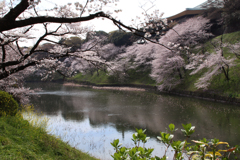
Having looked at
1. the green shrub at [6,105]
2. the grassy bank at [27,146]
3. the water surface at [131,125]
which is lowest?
the water surface at [131,125]

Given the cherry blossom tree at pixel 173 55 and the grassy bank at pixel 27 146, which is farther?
the cherry blossom tree at pixel 173 55

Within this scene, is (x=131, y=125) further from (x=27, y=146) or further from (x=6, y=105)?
(x=27, y=146)

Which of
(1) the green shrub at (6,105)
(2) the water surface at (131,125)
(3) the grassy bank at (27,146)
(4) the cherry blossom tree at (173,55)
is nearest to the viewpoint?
(3) the grassy bank at (27,146)

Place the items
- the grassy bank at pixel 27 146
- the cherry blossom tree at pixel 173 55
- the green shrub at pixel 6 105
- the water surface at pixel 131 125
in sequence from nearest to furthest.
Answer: the grassy bank at pixel 27 146 < the green shrub at pixel 6 105 < the water surface at pixel 131 125 < the cherry blossom tree at pixel 173 55

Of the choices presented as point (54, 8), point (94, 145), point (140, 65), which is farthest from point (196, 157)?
point (140, 65)

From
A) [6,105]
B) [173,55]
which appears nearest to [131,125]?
[6,105]

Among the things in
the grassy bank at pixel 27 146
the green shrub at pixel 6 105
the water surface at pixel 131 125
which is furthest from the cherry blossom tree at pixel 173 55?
the grassy bank at pixel 27 146

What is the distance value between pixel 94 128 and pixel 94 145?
6.24 ft

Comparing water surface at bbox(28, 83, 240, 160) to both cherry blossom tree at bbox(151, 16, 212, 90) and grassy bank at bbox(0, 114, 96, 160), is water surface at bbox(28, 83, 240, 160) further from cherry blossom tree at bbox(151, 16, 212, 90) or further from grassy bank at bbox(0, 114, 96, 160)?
cherry blossom tree at bbox(151, 16, 212, 90)

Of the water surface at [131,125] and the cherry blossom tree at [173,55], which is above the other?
the cherry blossom tree at [173,55]

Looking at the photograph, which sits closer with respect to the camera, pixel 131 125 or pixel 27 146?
pixel 27 146

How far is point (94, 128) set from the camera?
8.00 meters

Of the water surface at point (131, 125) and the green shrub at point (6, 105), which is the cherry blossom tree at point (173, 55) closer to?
the water surface at point (131, 125)

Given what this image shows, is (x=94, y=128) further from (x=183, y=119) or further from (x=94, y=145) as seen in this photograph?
(x=183, y=119)
